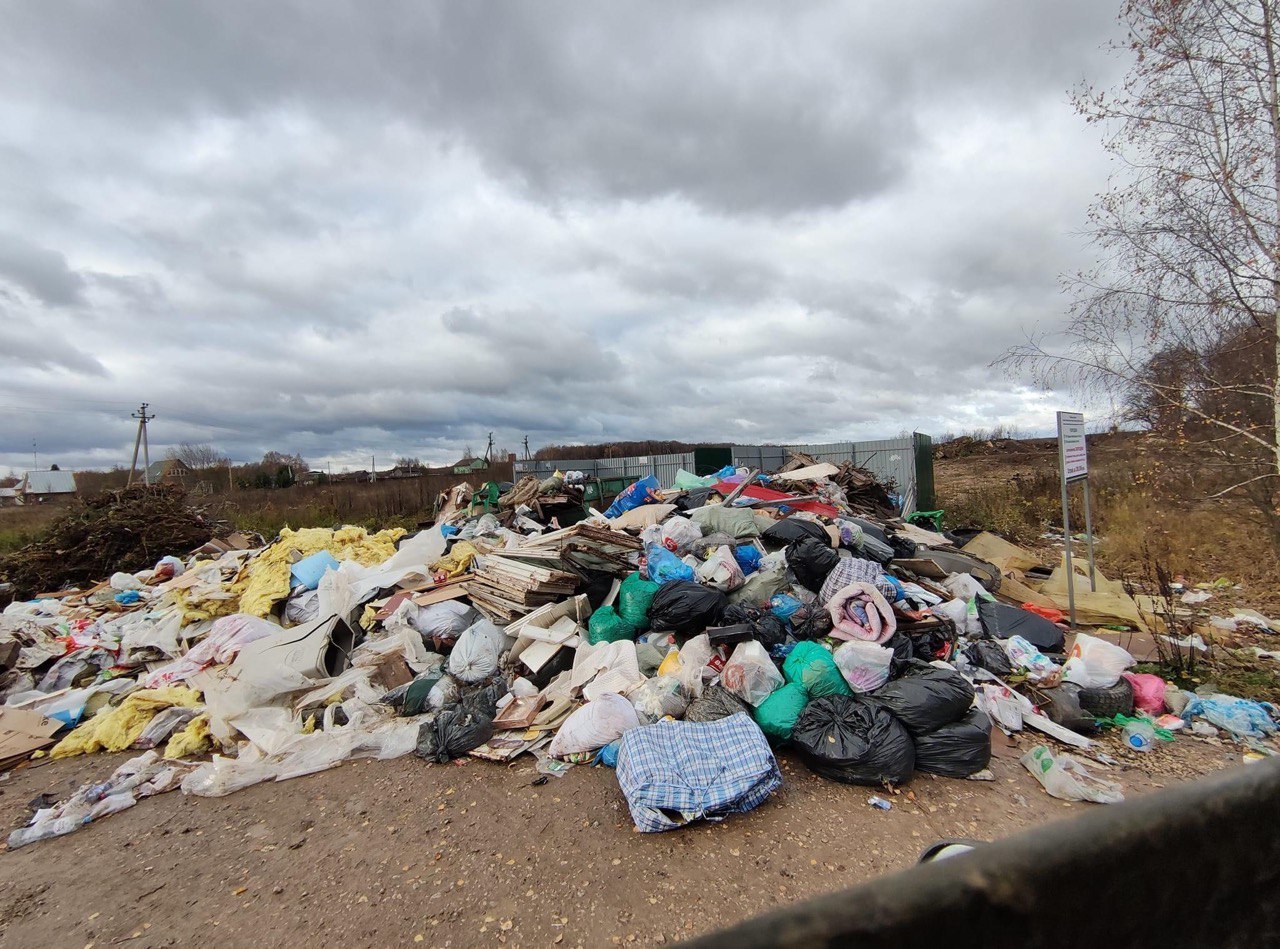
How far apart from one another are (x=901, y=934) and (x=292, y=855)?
3.55 metres

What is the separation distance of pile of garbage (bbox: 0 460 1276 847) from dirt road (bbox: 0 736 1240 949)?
0.48 ft

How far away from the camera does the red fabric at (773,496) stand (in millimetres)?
8023

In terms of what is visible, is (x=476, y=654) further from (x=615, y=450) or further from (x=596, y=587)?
(x=615, y=450)

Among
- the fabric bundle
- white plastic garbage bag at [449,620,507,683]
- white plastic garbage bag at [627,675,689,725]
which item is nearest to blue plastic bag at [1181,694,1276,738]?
the fabric bundle

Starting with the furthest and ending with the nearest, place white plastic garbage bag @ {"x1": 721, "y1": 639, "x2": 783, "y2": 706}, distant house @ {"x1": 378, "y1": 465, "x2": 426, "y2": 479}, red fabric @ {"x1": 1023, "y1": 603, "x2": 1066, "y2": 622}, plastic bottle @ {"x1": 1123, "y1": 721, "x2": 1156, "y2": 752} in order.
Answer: distant house @ {"x1": 378, "y1": 465, "x2": 426, "y2": 479}, red fabric @ {"x1": 1023, "y1": 603, "x2": 1066, "y2": 622}, white plastic garbage bag @ {"x1": 721, "y1": 639, "x2": 783, "y2": 706}, plastic bottle @ {"x1": 1123, "y1": 721, "x2": 1156, "y2": 752}

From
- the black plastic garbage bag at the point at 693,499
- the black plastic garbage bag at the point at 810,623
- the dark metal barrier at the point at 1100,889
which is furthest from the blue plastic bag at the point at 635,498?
the dark metal barrier at the point at 1100,889

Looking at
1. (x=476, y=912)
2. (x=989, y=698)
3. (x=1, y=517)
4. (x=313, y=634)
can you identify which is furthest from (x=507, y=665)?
(x=1, y=517)

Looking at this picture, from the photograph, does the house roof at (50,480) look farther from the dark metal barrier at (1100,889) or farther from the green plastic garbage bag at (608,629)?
the dark metal barrier at (1100,889)

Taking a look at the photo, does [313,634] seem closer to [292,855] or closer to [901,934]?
[292,855]

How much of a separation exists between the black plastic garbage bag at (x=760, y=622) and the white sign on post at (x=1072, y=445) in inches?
143

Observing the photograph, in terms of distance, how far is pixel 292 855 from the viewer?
287 cm

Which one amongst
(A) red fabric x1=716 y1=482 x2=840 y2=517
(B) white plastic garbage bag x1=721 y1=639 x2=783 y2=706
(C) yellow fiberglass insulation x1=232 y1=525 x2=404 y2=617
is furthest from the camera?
(A) red fabric x1=716 y1=482 x2=840 y2=517

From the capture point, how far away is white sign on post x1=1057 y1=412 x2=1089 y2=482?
5.77 meters

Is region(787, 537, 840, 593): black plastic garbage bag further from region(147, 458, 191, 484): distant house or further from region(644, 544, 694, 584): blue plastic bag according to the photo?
region(147, 458, 191, 484): distant house
